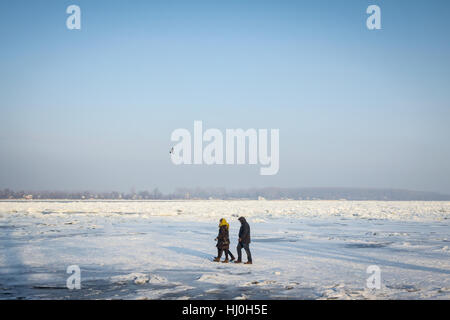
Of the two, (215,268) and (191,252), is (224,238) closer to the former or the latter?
(215,268)

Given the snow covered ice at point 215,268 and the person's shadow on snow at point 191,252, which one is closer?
the snow covered ice at point 215,268

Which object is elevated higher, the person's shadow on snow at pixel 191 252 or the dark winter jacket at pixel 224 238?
the dark winter jacket at pixel 224 238

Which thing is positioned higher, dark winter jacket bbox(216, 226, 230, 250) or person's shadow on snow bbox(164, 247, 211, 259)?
dark winter jacket bbox(216, 226, 230, 250)

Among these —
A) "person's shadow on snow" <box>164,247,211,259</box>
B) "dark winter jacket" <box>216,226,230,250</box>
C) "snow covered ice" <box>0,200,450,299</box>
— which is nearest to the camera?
Result: "snow covered ice" <box>0,200,450,299</box>

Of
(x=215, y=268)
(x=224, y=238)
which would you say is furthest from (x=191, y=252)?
(x=215, y=268)

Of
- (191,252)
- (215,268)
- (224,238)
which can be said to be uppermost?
(224,238)

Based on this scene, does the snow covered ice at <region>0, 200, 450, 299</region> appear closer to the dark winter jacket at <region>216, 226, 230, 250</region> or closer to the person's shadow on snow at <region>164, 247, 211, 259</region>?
the person's shadow on snow at <region>164, 247, 211, 259</region>

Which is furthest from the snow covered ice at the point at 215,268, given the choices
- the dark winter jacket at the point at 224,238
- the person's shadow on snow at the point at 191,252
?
the dark winter jacket at the point at 224,238

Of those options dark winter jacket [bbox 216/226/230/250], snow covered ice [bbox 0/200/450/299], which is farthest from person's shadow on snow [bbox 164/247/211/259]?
dark winter jacket [bbox 216/226/230/250]

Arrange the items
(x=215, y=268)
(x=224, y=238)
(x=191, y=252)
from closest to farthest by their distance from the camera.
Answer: (x=215, y=268) → (x=224, y=238) → (x=191, y=252)

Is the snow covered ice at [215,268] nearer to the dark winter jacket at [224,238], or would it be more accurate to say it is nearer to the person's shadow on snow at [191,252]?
the person's shadow on snow at [191,252]

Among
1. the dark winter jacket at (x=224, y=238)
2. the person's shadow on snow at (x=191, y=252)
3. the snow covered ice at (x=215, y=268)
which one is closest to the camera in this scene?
the snow covered ice at (x=215, y=268)
